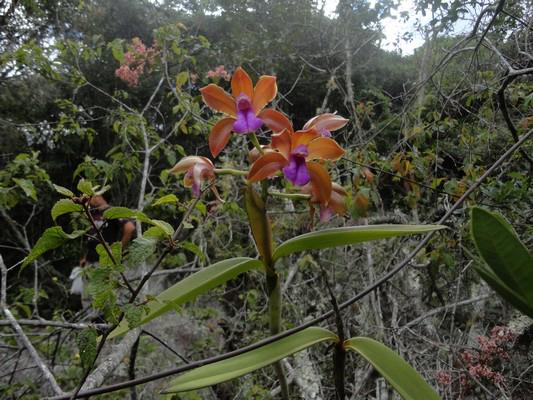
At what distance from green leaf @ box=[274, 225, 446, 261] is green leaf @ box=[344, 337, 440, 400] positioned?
111 mm

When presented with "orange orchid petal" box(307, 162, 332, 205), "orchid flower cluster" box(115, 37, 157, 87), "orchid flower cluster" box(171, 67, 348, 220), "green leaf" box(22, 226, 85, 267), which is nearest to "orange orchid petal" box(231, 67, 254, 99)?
"orchid flower cluster" box(171, 67, 348, 220)

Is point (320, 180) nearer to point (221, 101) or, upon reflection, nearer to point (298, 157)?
point (298, 157)

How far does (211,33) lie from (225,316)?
298 cm

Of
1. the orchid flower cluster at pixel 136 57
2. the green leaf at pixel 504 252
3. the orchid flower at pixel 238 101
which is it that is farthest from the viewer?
the orchid flower cluster at pixel 136 57

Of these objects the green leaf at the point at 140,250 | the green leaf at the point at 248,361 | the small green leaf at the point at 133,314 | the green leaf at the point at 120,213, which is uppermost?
the green leaf at the point at 120,213

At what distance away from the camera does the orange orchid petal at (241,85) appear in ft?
1.52

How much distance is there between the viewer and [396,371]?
40 centimetres

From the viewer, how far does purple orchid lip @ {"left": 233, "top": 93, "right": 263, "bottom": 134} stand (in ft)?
1.46

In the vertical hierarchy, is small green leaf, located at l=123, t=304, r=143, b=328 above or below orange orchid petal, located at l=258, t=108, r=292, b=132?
below

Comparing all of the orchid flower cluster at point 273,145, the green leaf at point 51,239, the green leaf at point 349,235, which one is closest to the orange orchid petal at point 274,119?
the orchid flower cluster at point 273,145

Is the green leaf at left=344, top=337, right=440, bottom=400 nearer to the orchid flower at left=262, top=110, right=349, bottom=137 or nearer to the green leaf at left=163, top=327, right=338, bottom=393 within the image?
the green leaf at left=163, top=327, right=338, bottom=393

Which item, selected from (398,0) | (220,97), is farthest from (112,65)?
(220,97)

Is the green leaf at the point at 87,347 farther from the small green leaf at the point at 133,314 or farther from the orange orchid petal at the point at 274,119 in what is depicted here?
the orange orchid petal at the point at 274,119

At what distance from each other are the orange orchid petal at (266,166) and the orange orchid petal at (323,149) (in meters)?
0.04
